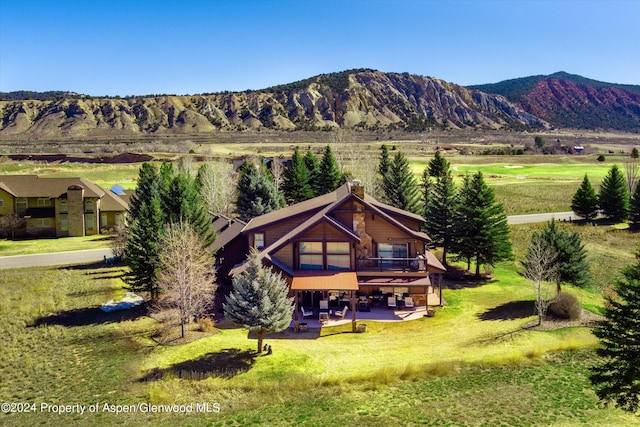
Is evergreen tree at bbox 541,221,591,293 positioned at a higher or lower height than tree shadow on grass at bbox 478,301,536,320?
higher

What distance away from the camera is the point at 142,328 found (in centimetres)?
2728

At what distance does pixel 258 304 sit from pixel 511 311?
1696cm

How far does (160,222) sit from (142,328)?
778 centimetres

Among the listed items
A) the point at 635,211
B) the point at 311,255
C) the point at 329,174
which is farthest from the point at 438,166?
the point at 311,255

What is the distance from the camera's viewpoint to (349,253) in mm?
30406

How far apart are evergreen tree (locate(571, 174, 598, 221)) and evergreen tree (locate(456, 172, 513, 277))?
27015mm

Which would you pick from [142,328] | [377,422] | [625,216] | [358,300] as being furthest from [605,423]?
[625,216]

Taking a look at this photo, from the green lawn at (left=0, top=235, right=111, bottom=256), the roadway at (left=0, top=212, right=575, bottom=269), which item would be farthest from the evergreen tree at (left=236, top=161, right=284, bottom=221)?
the green lawn at (left=0, top=235, right=111, bottom=256)

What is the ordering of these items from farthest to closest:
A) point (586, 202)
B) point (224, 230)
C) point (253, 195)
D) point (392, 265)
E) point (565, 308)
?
1. point (586, 202)
2. point (253, 195)
3. point (224, 230)
4. point (392, 265)
5. point (565, 308)

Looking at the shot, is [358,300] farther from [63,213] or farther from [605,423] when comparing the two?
[63,213]

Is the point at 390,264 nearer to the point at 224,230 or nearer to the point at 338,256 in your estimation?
the point at 338,256

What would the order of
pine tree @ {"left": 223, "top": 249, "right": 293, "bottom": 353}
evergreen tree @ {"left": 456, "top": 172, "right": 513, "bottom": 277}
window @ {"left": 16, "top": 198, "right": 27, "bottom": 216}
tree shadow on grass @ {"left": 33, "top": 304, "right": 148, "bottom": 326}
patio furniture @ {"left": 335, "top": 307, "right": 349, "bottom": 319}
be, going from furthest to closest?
window @ {"left": 16, "top": 198, "right": 27, "bottom": 216} < evergreen tree @ {"left": 456, "top": 172, "right": 513, "bottom": 277} < patio furniture @ {"left": 335, "top": 307, "right": 349, "bottom": 319} < tree shadow on grass @ {"left": 33, "top": 304, "right": 148, "bottom": 326} < pine tree @ {"left": 223, "top": 249, "right": 293, "bottom": 353}

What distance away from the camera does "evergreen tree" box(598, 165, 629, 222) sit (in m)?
56.9

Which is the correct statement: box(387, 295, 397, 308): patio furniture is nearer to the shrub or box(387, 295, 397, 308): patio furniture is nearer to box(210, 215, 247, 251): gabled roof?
the shrub
